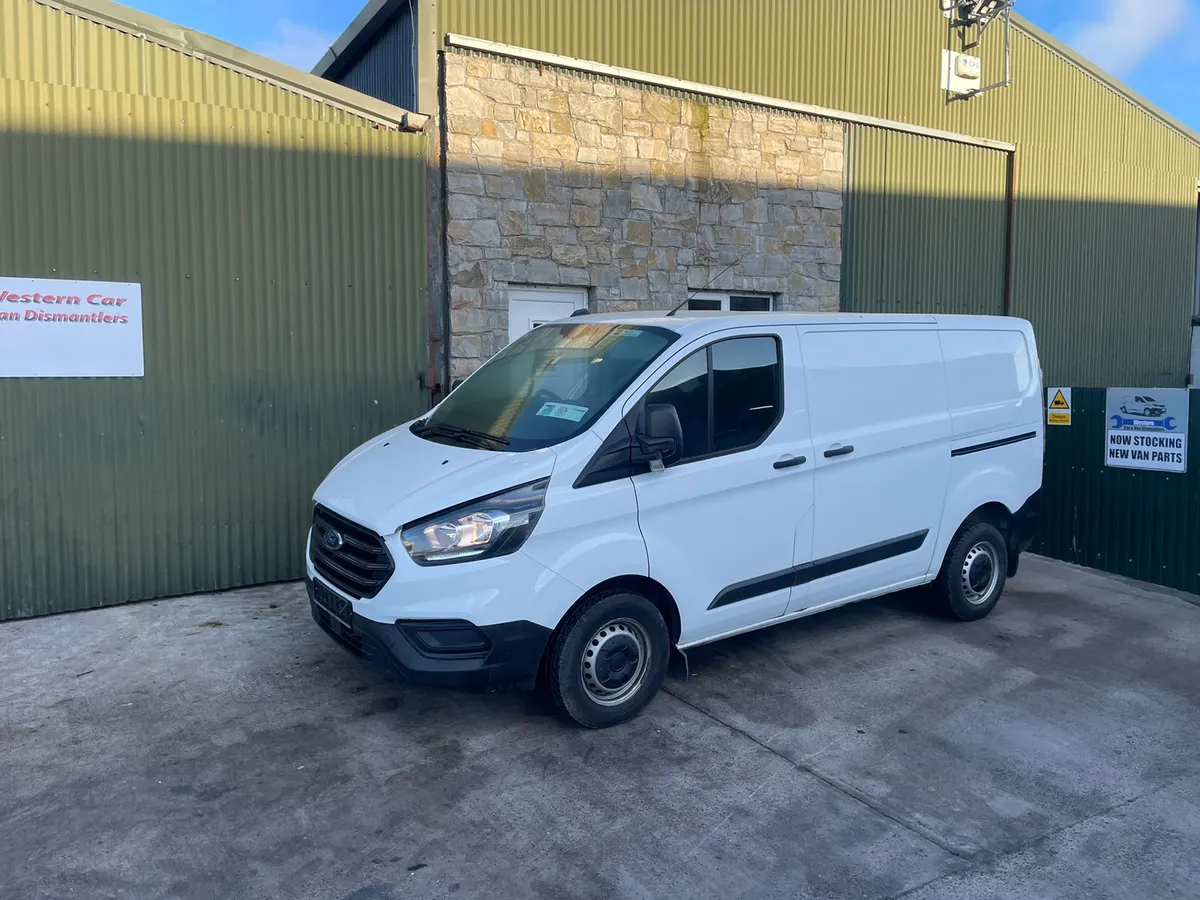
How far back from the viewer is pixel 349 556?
4660 mm

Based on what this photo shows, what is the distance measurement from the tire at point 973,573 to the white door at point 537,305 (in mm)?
4094

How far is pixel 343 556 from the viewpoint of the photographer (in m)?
4.71

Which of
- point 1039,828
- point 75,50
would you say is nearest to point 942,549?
point 1039,828

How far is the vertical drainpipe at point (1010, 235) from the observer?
11.9 m

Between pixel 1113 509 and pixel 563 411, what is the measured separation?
18.9ft

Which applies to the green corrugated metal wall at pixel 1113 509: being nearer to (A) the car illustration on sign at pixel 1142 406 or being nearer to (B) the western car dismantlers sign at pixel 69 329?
(A) the car illustration on sign at pixel 1142 406

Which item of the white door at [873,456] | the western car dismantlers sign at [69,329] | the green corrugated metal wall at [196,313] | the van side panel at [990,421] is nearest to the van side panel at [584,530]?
the white door at [873,456]

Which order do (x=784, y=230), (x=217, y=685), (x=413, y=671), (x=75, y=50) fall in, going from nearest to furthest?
(x=413, y=671)
(x=217, y=685)
(x=75, y=50)
(x=784, y=230)

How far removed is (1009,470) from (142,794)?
224 inches

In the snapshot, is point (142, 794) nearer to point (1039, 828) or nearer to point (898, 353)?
point (1039, 828)

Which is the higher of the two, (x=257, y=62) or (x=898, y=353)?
(x=257, y=62)

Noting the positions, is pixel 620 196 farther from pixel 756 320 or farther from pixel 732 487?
pixel 732 487

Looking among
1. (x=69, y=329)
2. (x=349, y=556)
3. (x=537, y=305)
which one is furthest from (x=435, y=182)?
(x=349, y=556)

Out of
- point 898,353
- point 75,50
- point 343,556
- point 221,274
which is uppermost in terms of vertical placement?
point 75,50
